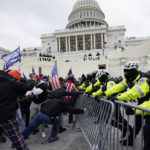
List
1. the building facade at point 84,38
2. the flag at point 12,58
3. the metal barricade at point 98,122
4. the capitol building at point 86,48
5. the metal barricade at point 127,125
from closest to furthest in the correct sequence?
1. the metal barricade at point 127,125
2. the metal barricade at point 98,122
3. the flag at point 12,58
4. the capitol building at point 86,48
5. the building facade at point 84,38

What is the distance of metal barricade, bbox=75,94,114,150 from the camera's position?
227 cm

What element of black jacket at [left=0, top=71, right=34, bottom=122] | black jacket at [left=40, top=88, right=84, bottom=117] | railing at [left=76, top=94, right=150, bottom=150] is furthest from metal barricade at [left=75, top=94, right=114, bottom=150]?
black jacket at [left=0, top=71, right=34, bottom=122]

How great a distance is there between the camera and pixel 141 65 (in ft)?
58.4

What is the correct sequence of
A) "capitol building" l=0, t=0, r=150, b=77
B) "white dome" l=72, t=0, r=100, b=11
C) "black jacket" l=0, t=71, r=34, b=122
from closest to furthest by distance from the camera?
"black jacket" l=0, t=71, r=34, b=122, "capitol building" l=0, t=0, r=150, b=77, "white dome" l=72, t=0, r=100, b=11

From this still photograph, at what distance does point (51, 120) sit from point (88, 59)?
2222 cm

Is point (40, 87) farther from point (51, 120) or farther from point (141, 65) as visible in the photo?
point (141, 65)

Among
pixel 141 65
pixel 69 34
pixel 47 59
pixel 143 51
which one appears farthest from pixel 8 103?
pixel 69 34

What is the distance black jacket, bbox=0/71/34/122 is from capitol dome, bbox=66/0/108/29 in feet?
214

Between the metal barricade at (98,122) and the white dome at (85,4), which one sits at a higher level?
the white dome at (85,4)

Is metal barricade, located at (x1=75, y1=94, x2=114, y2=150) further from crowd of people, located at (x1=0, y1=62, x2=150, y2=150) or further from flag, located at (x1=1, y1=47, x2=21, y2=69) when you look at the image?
flag, located at (x1=1, y1=47, x2=21, y2=69)

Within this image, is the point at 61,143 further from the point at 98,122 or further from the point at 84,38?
the point at 84,38

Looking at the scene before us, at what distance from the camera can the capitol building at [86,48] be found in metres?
20.2

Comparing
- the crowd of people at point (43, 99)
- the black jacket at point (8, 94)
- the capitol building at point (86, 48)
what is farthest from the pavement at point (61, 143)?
the capitol building at point (86, 48)

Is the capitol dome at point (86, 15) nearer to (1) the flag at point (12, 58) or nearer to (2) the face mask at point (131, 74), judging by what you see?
(1) the flag at point (12, 58)
